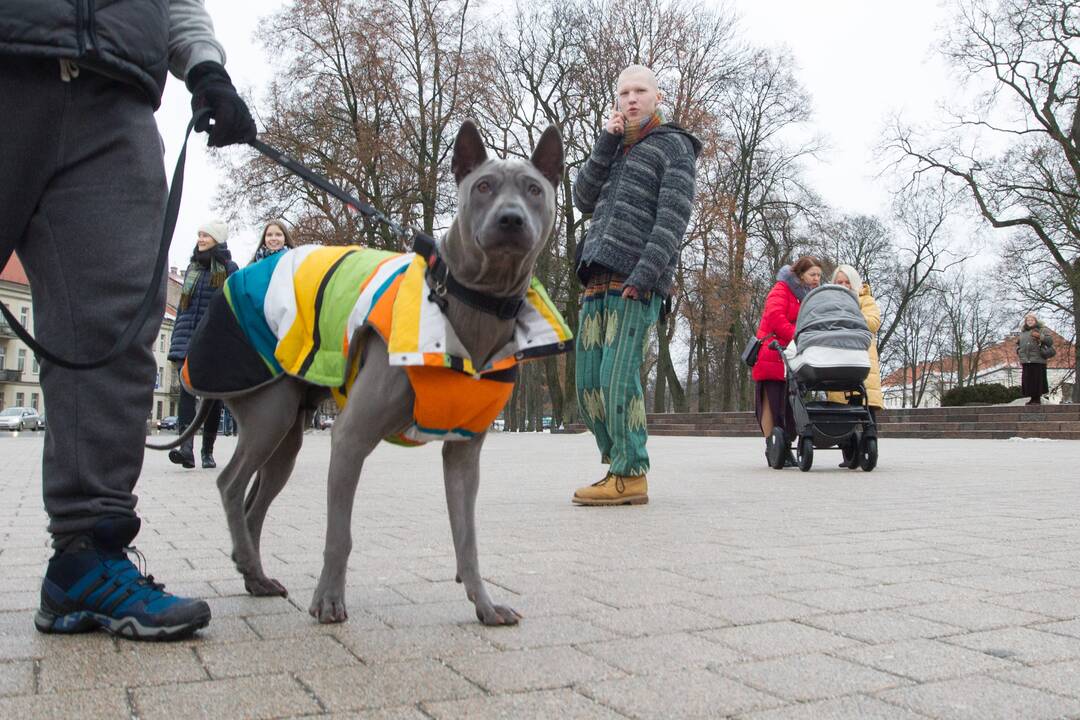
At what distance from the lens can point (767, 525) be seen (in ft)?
18.2

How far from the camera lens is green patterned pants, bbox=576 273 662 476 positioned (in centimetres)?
653

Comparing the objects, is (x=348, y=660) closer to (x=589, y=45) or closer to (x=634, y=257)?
(x=634, y=257)

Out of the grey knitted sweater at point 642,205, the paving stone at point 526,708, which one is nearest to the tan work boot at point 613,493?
the grey knitted sweater at point 642,205

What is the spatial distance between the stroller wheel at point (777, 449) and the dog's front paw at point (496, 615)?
26.4 feet

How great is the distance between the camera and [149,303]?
3.02 metres

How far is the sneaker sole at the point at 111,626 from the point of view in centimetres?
274

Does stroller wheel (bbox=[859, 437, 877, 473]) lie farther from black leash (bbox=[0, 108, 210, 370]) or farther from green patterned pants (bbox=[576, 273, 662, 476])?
black leash (bbox=[0, 108, 210, 370])


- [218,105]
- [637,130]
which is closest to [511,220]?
[218,105]

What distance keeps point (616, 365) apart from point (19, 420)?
69.8 m

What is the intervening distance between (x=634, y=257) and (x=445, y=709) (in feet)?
15.3

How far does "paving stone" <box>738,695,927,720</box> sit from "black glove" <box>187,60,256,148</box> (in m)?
2.31

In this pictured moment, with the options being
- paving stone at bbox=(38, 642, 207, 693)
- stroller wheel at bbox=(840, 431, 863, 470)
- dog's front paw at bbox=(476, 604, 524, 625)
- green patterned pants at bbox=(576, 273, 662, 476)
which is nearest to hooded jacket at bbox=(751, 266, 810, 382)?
stroller wheel at bbox=(840, 431, 863, 470)

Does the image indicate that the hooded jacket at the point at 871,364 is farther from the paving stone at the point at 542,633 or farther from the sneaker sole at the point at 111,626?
the sneaker sole at the point at 111,626

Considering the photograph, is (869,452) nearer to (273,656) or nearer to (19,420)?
(273,656)
